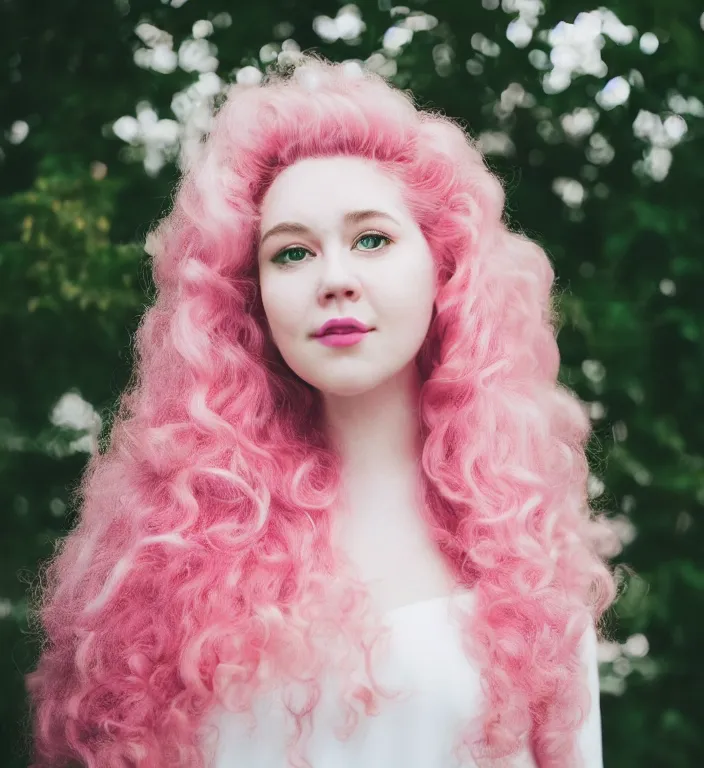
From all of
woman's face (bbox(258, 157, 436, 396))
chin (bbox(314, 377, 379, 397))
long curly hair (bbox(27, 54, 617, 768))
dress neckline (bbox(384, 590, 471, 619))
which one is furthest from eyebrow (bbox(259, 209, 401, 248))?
dress neckline (bbox(384, 590, 471, 619))

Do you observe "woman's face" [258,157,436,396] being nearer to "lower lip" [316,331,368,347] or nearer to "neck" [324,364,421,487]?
"lower lip" [316,331,368,347]

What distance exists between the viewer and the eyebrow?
166 cm

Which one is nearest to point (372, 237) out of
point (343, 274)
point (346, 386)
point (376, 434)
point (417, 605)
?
point (343, 274)

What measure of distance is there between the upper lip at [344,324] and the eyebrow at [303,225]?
181 mm

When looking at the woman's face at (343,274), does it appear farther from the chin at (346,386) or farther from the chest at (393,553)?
the chest at (393,553)

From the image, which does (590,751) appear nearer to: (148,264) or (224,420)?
(224,420)

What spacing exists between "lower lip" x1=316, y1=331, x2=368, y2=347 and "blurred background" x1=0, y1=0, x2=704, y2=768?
817 mm

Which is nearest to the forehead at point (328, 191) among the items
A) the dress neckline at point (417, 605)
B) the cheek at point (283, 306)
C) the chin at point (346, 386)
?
the cheek at point (283, 306)

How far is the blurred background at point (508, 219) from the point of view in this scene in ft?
7.38

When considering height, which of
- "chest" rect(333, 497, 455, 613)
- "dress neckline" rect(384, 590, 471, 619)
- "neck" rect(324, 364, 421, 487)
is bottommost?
"dress neckline" rect(384, 590, 471, 619)

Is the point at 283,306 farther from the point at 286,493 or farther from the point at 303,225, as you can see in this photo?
the point at 286,493

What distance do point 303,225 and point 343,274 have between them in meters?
0.13

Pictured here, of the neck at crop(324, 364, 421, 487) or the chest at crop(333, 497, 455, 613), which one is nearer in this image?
the chest at crop(333, 497, 455, 613)

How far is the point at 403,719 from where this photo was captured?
1.59 m
